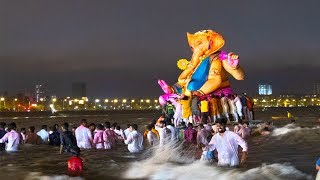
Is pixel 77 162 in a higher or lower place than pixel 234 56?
lower

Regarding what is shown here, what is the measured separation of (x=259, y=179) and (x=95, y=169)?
548 centimetres

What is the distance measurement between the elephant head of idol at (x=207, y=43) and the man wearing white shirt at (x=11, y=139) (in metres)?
14.1

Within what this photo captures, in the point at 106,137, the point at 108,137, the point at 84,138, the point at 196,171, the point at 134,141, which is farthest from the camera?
the point at 108,137

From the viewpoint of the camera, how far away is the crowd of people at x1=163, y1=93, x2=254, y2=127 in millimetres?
28219

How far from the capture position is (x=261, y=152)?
59.1ft

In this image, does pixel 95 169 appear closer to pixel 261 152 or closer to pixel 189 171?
pixel 189 171

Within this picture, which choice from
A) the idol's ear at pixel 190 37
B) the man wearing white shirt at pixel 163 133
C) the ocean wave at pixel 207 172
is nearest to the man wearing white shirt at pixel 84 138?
the man wearing white shirt at pixel 163 133

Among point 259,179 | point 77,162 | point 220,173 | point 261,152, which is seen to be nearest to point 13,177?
point 77,162

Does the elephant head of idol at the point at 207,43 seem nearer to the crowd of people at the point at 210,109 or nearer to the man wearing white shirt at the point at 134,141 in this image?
the crowd of people at the point at 210,109

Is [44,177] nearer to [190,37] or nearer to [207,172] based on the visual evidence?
[207,172]

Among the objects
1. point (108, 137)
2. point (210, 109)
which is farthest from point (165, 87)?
point (108, 137)

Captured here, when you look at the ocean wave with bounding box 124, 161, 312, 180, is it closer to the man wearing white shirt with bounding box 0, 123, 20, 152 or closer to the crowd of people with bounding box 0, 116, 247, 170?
the crowd of people with bounding box 0, 116, 247, 170

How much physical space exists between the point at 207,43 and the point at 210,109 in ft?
14.9

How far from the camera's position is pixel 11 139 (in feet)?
65.0
